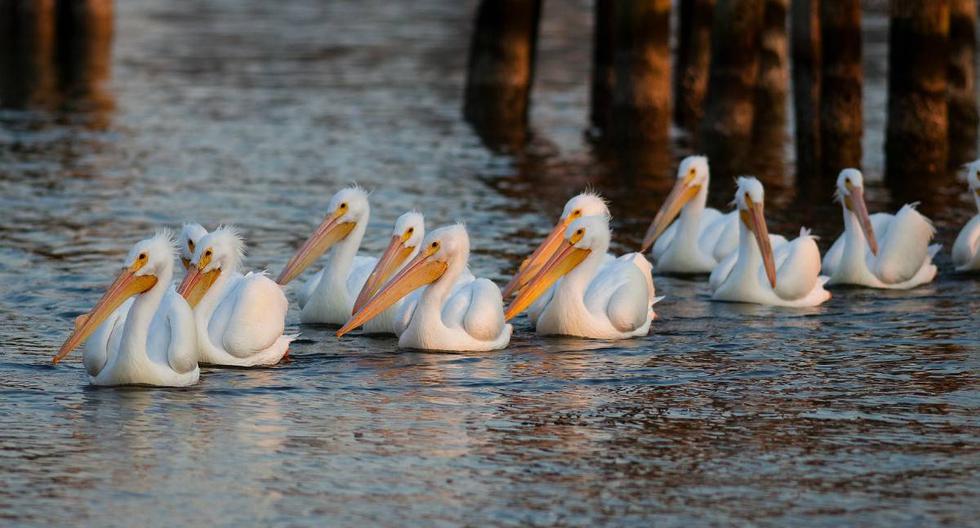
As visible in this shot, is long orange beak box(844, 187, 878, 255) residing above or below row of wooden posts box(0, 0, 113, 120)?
below

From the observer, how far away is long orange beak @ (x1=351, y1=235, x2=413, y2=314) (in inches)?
426

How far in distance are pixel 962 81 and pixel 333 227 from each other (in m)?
9.13

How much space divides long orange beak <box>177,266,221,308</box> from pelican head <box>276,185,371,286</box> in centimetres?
151

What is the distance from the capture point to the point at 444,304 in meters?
10.5

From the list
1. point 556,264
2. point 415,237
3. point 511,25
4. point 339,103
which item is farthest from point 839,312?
point 339,103

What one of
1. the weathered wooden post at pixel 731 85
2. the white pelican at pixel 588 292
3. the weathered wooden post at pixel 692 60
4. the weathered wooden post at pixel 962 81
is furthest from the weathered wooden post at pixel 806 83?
the white pelican at pixel 588 292

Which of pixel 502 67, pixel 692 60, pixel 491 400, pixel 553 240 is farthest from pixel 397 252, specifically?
pixel 692 60

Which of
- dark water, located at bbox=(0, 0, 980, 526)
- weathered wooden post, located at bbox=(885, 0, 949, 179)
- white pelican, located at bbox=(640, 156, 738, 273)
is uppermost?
weathered wooden post, located at bbox=(885, 0, 949, 179)

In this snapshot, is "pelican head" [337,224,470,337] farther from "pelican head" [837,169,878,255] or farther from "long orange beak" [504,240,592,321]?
"pelican head" [837,169,878,255]

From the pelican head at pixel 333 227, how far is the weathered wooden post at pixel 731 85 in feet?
23.9

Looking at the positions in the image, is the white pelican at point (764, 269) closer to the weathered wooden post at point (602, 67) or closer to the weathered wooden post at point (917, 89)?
the weathered wooden post at point (917, 89)

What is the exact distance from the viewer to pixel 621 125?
1972 cm

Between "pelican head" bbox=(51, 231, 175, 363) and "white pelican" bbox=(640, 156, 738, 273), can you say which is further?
"white pelican" bbox=(640, 156, 738, 273)

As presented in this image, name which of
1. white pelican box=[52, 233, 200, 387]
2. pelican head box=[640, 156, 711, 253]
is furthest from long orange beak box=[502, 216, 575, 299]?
white pelican box=[52, 233, 200, 387]
